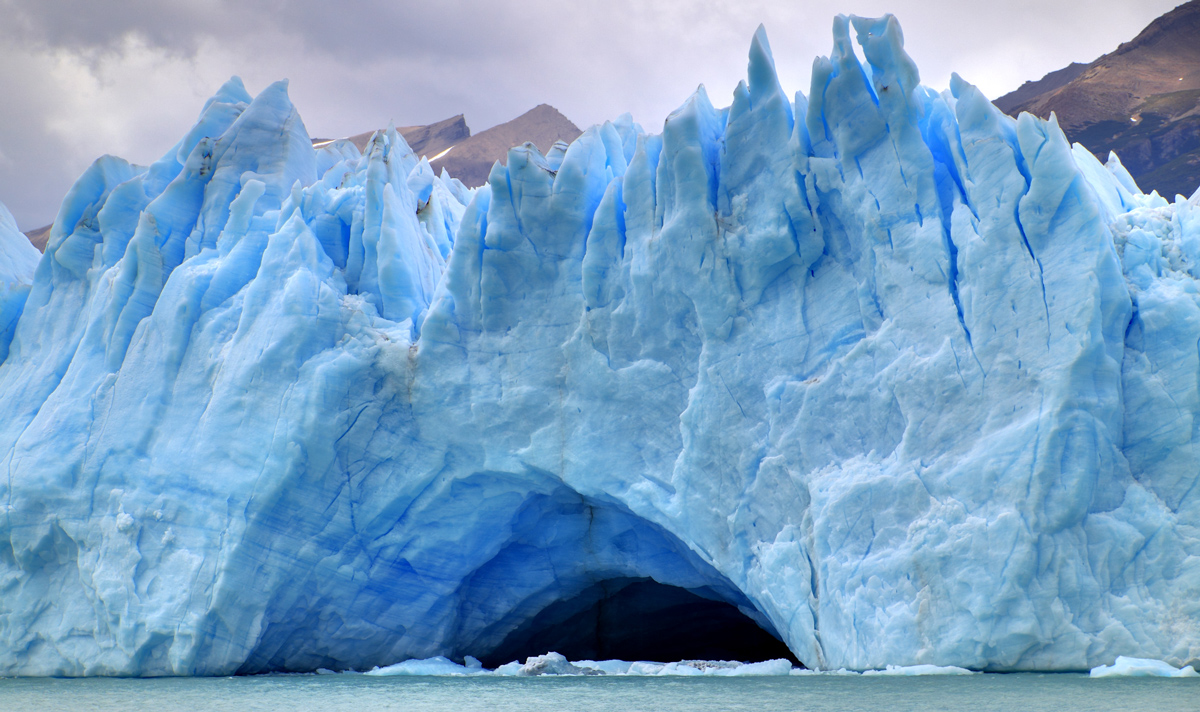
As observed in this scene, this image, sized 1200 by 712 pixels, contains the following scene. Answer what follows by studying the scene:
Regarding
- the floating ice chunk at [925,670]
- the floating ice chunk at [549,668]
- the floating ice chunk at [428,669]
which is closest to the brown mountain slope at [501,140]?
the floating ice chunk at [428,669]

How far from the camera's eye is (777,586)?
8.04 metres

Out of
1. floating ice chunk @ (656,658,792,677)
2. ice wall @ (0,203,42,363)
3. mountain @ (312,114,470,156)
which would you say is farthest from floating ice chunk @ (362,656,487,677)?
mountain @ (312,114,470,156)

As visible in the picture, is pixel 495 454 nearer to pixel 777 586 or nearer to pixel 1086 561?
pixel 777 586

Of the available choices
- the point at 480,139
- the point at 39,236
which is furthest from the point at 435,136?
the point at 39,236

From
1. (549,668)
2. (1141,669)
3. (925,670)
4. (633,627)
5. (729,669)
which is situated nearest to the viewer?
(1141,669)

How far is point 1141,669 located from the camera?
20.5 ft

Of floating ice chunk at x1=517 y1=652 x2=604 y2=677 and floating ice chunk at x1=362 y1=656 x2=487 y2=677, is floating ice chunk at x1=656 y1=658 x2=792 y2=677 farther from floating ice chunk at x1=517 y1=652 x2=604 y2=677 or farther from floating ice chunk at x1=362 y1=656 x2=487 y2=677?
floating ice chunk at x1=362 y1=656 x2=487 y2=677

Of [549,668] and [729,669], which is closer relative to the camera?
[729,669]

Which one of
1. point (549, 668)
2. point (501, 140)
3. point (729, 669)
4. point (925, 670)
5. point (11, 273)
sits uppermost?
point (501, 140)

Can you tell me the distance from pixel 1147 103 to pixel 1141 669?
22.7 meters

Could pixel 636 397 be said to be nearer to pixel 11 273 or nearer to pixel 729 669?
pixel 729 669

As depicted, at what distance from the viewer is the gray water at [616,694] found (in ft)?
17.1

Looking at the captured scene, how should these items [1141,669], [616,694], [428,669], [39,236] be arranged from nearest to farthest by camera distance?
1. [1141,669]
2. [616,694]
3. [428,669]
4. [39,236]

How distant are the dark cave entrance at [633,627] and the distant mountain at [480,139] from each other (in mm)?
19087
